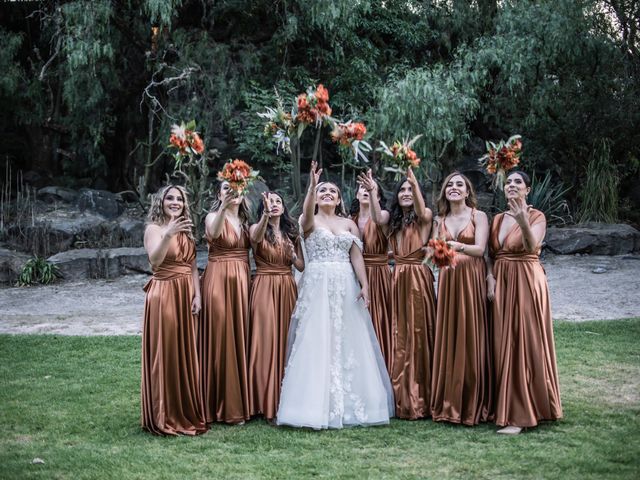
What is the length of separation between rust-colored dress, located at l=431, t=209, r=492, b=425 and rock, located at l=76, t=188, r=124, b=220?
12.5 meters

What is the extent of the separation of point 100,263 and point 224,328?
8.33 metres

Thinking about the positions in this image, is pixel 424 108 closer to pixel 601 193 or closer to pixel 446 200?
pixel 601 193

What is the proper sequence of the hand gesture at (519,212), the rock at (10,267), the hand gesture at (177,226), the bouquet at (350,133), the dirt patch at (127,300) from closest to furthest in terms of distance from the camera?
the hand gesture at (519,212) < the hand gesture at (177,226) < the bouquet at (350,133) < the dirt patch at (127,300) < the rock at (10,267)

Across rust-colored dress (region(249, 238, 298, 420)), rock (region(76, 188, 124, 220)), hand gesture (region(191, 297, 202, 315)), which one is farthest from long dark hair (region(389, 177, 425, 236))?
rock (region(76, 188, 124, 220))

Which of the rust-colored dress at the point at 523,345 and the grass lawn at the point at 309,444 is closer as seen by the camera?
the grass lawn at the point at 309,444

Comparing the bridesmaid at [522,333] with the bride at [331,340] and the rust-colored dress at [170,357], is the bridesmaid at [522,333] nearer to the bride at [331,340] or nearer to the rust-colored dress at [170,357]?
the bride at [331,340]

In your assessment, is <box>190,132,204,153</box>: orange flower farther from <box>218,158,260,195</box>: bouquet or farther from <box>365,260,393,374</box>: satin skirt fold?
<box>365,260,393,374</box>: satin skirt fold

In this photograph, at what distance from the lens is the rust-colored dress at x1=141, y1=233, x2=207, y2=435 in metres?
5.35

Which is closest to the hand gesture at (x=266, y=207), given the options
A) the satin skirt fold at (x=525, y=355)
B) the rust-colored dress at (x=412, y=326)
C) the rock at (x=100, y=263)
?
the rust-colored dress at (x=412, y=326)

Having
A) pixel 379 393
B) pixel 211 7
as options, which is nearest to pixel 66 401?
pixel 379 393

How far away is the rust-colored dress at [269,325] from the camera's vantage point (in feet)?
18.7

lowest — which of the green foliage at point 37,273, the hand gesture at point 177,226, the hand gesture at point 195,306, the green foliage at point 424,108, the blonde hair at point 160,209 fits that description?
the green foliage at point 37,273

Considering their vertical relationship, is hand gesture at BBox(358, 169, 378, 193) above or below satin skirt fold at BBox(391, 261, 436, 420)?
above

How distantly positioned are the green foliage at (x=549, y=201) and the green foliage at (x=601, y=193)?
0.38m
